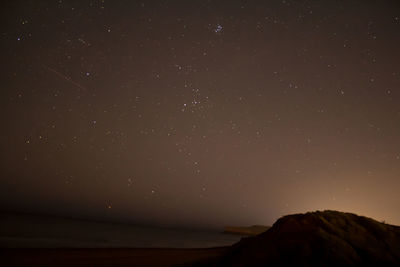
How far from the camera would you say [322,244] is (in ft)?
20.5

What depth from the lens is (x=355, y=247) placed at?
20.8ft

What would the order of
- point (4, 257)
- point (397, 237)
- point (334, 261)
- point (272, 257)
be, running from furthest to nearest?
point (4, 257) < point (397, 237) < point (272, 257) < point (334, 261)

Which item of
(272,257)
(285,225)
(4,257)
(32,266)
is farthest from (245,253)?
(4,257)

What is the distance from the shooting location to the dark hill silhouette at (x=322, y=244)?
234 inches

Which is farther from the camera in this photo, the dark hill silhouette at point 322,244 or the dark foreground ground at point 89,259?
the dark foreground ground at point 89,259

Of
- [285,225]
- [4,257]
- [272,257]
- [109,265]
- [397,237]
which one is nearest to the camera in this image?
[272,257]

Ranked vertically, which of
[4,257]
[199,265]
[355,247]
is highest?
[355,247]

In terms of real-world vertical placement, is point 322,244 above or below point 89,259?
above

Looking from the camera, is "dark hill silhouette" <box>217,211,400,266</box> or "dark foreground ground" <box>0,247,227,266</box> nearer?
"dark hill silhouette" <box>217,211,400,266</box>

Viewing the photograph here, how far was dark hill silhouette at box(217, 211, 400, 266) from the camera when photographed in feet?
19.5

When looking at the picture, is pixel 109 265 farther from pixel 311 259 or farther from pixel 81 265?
pixel 311 259

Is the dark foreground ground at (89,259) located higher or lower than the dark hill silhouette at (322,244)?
lower

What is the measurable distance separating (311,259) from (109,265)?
29.3 ft

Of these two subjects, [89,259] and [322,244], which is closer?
[322,244]
